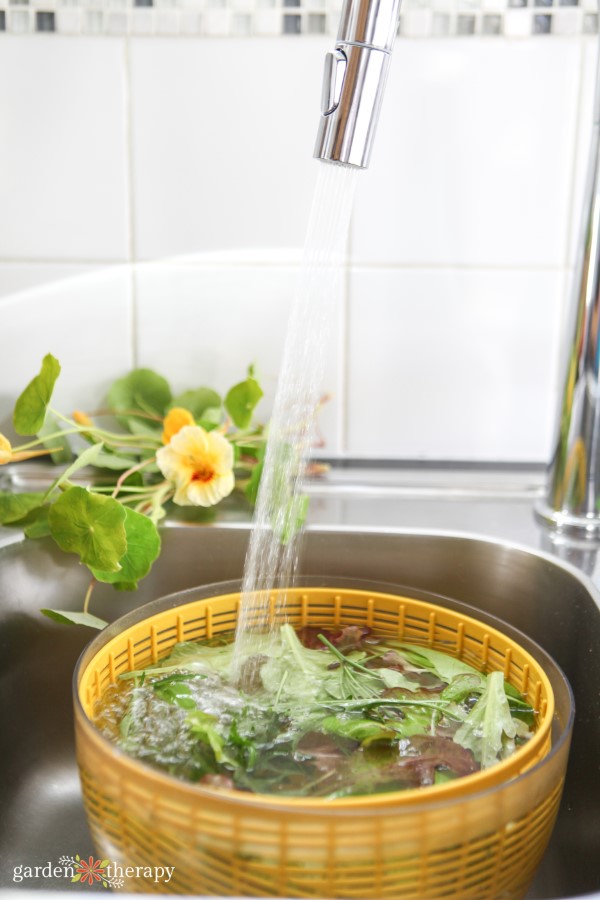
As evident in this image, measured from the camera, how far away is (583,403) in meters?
0.73

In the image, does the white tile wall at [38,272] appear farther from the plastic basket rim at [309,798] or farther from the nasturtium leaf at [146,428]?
the plastic basket rim at [309,798]

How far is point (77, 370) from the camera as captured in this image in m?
0.88

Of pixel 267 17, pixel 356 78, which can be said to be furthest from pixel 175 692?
pixel 267 17

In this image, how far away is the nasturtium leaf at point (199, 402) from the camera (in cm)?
86

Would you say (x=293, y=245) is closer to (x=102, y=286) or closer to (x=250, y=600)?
(x=102, y=286)

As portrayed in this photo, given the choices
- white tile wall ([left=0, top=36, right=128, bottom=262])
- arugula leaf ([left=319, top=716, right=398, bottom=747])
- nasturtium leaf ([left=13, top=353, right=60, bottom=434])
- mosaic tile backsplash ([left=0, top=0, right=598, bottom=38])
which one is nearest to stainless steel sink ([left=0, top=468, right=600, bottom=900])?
nasturtium leaf ([left=13, top=353, right=60, bottom=434])

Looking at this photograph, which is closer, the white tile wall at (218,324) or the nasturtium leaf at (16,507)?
the nasturtium leaf at (16,507)

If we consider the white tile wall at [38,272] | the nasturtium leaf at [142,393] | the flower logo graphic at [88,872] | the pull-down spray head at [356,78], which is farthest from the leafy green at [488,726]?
the white tile wall at [38,272]

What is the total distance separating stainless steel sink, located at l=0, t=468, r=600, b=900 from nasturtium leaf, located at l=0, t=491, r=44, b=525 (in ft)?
0.10

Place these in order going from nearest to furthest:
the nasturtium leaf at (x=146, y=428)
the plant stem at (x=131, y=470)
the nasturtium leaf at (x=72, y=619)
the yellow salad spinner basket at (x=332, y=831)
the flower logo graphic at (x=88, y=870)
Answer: the yellow salad spinner basket at (x=332, y=831) → the flower logo graphic at (x=88, y=870) → the nasturtium leaf at (x=72, y=619) → the plant stem at (x=131, y=470) → the nasturtium leaf at (x=146, y=428)

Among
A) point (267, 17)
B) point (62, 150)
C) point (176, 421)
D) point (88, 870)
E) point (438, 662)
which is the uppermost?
point (267, 17)

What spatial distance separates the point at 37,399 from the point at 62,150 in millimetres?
263

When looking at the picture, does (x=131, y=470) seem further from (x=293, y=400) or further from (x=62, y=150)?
(x=62, y=150)

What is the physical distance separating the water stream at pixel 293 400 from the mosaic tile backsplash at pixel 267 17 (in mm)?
177
